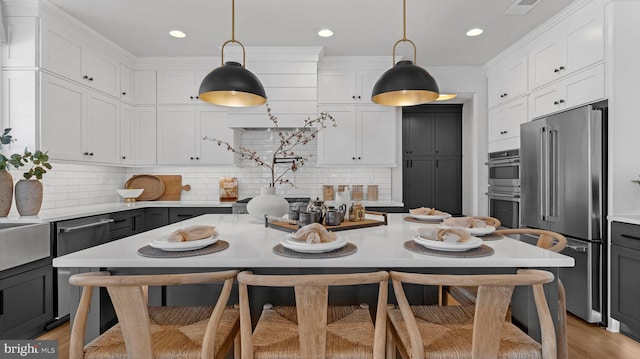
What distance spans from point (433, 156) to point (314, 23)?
3.01 meters

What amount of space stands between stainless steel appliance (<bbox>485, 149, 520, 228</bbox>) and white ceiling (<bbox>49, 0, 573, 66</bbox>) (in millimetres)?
1281

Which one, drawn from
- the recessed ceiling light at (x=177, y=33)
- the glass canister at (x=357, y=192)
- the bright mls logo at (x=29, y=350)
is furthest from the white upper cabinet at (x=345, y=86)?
the bright mls logo at (x=29, y=350)

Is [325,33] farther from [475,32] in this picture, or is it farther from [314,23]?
[475,32]

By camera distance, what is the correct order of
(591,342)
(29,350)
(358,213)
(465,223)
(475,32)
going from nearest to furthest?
1. (29,350)
2. (465,223)
3. (358,213)
4. (591,342)
5. (475,32)

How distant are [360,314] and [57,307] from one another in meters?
2.54

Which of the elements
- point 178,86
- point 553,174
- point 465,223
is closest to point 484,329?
point 465,223

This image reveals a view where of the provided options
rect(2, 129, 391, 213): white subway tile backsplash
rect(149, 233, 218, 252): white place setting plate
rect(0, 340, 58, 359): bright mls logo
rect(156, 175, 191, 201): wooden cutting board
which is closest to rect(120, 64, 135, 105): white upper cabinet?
rect(2, 129, 391, 213): white subway tile backsplash

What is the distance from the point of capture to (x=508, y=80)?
13.0 feet

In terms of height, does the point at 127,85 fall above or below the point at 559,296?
above

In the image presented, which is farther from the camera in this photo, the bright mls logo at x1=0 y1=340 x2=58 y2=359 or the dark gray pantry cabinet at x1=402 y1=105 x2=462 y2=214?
the dark gray pantry cabinet at x1=402 y1=105 x2=462 y2=214

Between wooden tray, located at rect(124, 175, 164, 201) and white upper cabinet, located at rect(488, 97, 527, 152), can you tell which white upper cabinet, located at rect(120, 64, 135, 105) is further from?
white upper cabinet, located at rect(488, 97, 527, 152)

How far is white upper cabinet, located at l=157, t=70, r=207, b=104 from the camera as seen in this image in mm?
4258

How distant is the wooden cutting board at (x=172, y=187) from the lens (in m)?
4.53

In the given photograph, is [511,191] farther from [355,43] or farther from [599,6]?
[355,43]
